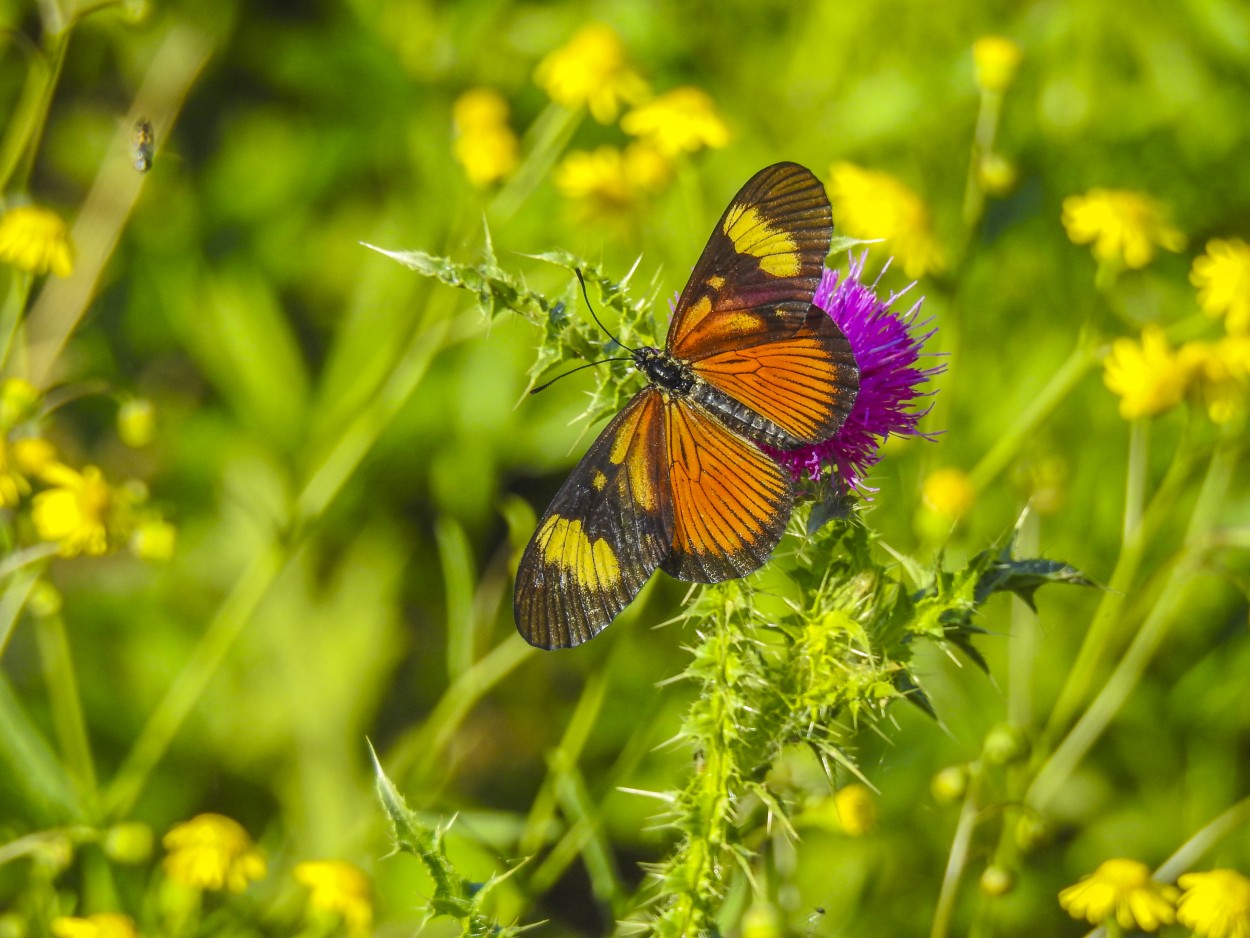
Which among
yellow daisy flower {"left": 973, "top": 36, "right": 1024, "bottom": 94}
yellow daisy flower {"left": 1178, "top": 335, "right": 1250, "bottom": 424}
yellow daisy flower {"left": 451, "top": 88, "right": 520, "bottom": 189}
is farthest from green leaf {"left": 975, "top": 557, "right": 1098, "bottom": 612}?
yellow daisy flower {"left": 451, "top": 88, "right": 520, "bottom": 189}

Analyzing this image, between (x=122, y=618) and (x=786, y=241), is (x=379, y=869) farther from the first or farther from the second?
(x=786, y=241)

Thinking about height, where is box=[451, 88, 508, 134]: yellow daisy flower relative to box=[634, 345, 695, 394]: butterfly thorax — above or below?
above

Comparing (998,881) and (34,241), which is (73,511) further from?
(998,881)

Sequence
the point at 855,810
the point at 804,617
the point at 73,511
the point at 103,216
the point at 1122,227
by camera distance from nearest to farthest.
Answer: the point at 804,617, the point at 855,810, the point at 73,511, the point at 1122,227, the point at 103,216

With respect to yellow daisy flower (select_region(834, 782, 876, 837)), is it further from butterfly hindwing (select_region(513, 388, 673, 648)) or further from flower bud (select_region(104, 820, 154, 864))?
flower bud (select_region(104, 820, 154, 864))

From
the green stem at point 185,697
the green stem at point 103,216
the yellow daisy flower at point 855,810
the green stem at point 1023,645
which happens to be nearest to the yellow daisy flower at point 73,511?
the green stem at point 185,697

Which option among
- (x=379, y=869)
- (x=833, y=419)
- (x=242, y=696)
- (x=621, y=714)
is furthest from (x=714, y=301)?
(x=242, y=696)

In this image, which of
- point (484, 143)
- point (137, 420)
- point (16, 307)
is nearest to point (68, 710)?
point (137, 420)
